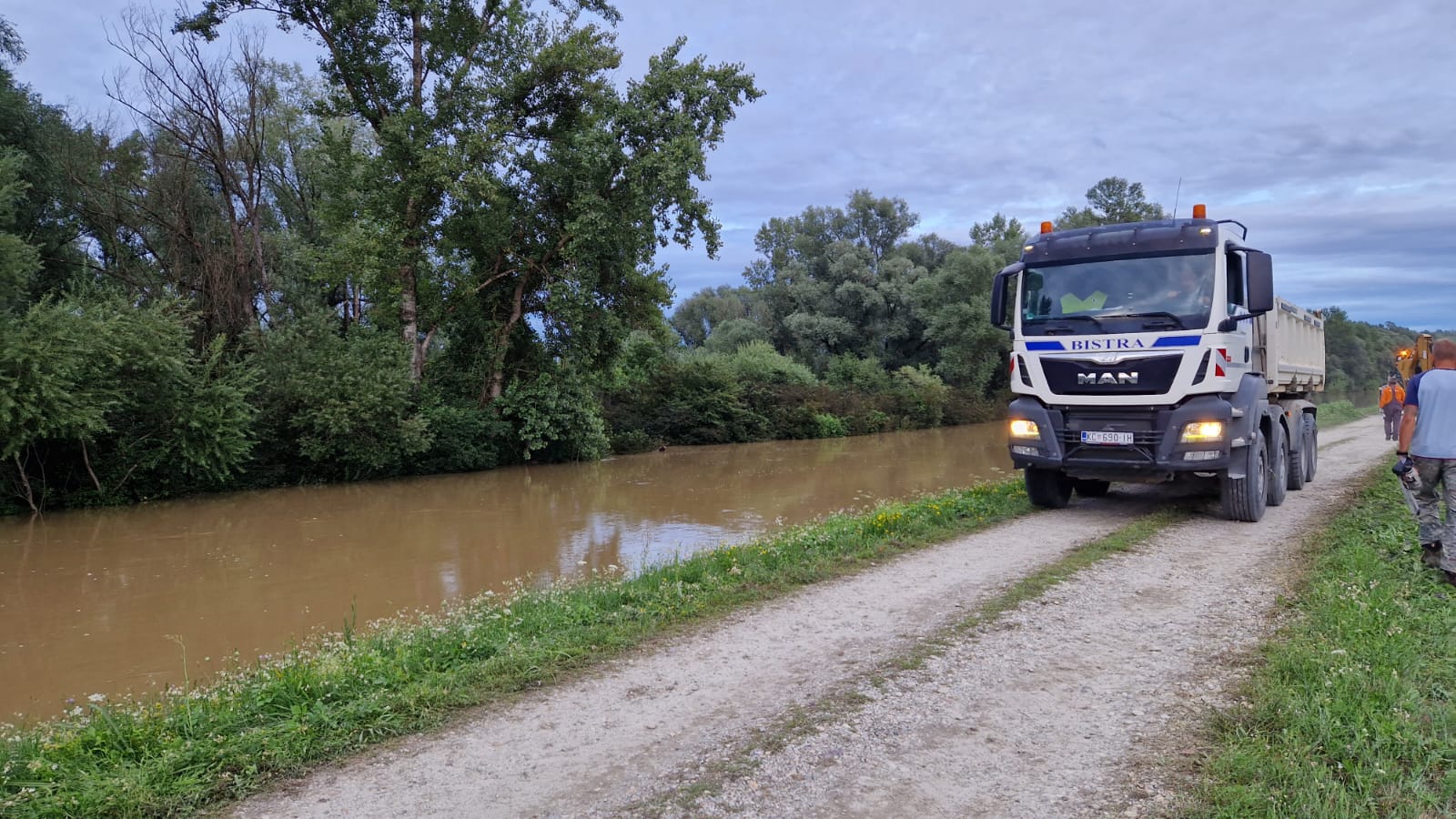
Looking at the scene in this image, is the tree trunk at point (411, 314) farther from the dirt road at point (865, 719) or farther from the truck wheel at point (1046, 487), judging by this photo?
the dirt road at point (865, 719)

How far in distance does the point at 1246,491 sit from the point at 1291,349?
4.43 m

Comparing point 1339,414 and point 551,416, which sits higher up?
point 551,416

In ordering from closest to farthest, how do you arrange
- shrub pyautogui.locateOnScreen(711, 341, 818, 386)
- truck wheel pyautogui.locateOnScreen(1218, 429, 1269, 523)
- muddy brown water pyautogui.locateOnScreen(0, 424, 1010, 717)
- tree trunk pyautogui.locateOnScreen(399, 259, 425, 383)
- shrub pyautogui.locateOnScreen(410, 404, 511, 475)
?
muddy brown water pyautogui.locateOnScreen(0, 424, 1010, 717), truck wheel pyautogui.locateOnScreen(1218, 429, 1269, 523), shrub pyautogui.locateOnScreen(410, 404, 511, 475), tree trunk pyautogui.locateOnScreen(399, 259, 425, 383), shrub pyautogui.locateOnScreen(711, 341, 818, 386)

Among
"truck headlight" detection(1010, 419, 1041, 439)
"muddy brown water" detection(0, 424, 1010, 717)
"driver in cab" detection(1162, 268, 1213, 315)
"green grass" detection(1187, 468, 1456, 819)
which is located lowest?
"muddy brown water" detection(0, 424, 1010, 717)

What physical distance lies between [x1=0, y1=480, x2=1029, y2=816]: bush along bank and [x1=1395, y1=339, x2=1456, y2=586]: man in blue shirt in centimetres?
461

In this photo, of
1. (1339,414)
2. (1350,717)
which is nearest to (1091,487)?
(1350,717)

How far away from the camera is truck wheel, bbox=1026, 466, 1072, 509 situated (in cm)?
1130

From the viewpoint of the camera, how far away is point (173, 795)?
145 inches

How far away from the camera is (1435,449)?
6.55m

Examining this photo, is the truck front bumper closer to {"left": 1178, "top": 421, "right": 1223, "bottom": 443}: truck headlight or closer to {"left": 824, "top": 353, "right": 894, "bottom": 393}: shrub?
{"left": 1178, "top": 421, "right": 1223, "bottom": 443}: truck headlight

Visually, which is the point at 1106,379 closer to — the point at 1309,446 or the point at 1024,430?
the point at 1024,430

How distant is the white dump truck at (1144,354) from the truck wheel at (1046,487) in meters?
0.42

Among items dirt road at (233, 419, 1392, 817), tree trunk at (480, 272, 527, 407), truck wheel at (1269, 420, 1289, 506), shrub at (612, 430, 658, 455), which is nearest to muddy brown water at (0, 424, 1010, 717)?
tree trunk at (480, 272, 527, 407)

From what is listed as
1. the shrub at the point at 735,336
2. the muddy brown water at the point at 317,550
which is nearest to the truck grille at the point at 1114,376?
the muddy brown water at the point at 317,550
